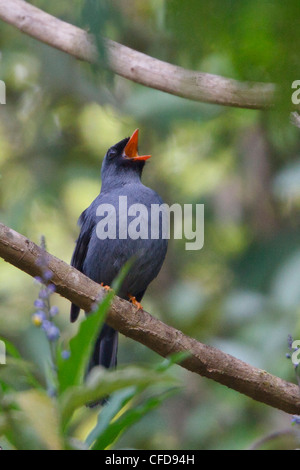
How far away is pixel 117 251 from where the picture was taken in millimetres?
4176

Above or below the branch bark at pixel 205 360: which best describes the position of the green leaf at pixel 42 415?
below

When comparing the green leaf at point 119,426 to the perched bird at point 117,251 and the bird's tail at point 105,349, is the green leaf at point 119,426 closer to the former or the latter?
the perched bird at point 117,251

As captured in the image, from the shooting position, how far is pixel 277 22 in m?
0.58

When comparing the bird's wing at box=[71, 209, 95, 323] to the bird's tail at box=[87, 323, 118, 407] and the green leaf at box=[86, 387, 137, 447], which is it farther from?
the green leaf at box=[86, 387, 137, 447]

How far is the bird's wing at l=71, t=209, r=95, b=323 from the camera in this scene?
4.38 metres

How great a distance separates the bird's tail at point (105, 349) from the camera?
4.57 metres

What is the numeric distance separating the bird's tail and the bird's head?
46.5 inches

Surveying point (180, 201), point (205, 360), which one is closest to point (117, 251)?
point (205, 360)

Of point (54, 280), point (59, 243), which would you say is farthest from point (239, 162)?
point (54, 280)

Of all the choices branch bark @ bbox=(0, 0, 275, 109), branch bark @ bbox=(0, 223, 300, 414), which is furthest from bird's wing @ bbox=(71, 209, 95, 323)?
branch bark @ bbox=(0, 0, 275, 109)

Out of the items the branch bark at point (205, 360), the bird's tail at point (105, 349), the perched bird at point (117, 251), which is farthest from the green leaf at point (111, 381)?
the bird's tail at point (105, 349)

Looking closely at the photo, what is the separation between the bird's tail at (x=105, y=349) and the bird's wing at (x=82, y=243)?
0.90ft

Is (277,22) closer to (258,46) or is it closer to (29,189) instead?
(258,46)
